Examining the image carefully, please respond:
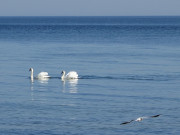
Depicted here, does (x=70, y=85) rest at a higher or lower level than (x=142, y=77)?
lower

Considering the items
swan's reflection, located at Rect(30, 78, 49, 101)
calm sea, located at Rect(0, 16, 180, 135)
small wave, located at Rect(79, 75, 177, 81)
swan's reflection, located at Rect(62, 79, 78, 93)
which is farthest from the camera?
small wave, located at Rect(79, 75, 177, 81)

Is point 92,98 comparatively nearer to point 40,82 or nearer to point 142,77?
point 40,82

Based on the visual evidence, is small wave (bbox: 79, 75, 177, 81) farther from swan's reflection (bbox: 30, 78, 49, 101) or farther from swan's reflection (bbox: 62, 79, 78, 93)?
swan's reflection (bbox: 30, 78, 49, 101)

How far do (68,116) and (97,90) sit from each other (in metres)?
6.66

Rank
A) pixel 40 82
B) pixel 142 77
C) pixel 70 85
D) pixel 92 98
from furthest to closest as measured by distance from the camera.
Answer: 1. pixel 142 77
2. pixel 40 82
3. pixel 70 85
4. pixel 92 98

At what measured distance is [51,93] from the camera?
2873cm

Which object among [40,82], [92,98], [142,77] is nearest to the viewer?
[92,98]

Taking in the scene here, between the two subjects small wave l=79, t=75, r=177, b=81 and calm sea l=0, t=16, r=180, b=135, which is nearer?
calm sea l=0, t=16, r=180, b=135

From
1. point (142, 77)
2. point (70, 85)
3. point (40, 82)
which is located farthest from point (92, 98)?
point (142, 77)

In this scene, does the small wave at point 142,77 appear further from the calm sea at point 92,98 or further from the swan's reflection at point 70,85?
the swan's reflection at point 70,85

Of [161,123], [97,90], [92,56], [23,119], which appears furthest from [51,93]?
[92,56]

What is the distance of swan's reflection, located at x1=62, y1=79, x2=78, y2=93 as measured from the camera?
1172 inches

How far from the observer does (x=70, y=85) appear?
3188cm

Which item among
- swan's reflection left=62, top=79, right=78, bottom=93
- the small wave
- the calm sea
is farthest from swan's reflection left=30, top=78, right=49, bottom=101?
the small wave
